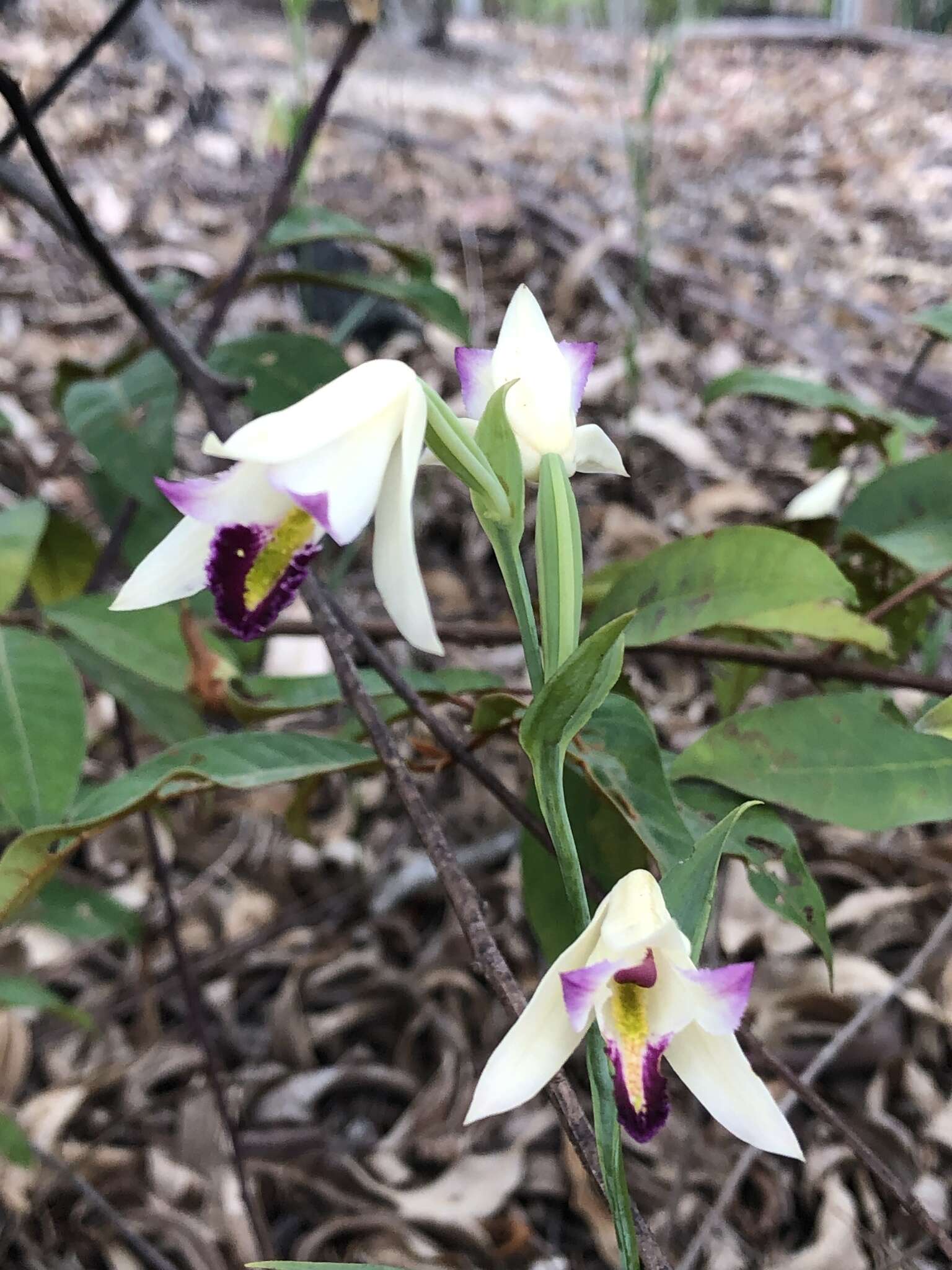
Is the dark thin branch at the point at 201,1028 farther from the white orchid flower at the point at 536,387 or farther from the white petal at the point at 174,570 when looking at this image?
the white orchid flower at the point at 536,387

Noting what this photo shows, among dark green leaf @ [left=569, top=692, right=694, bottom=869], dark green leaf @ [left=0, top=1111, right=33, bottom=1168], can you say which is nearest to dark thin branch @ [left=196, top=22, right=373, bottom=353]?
dark green leaf @ [left=569, top=692, right=694, bottom=869]

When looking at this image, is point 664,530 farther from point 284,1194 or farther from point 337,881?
point 284,1194

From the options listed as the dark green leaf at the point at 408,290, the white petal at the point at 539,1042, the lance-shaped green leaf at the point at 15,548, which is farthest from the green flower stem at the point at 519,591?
the dark green leaf at the point at 408,290

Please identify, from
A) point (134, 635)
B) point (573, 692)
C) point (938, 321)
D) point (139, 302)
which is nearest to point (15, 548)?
point (134, 635)

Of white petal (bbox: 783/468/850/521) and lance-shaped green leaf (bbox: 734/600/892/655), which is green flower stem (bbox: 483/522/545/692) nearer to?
lance-shaped green leaf (bbox: 734/600/892/655)

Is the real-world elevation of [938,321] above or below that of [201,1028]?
above

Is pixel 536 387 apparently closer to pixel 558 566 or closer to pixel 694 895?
pixel 558 566

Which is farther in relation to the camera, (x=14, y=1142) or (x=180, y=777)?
(x=14, y=1142)

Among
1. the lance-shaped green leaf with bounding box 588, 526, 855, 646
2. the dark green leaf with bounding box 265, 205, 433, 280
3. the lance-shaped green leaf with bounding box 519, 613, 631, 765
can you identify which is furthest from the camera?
the dark green leaf with bounding box 265, 205, 433, 280
